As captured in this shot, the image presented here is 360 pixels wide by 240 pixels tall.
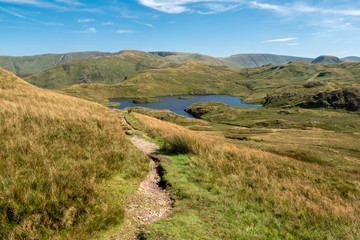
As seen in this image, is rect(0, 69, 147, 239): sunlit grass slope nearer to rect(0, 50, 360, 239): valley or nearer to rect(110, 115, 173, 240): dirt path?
rect(0, 50, 360, 239): valley

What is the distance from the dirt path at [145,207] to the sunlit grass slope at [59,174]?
425 millimetres

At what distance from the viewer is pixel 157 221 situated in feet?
22.6

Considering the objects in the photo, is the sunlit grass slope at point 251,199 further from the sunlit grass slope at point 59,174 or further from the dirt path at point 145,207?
the sunlit grass slope at point 59,174

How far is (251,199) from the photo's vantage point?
9.65m

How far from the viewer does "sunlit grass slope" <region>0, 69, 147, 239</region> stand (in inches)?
223

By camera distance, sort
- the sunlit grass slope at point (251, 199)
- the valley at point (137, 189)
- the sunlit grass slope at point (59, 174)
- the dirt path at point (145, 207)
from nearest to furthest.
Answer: the sunlit grass slope at point (59, 174) < the valley at point (137, 189) < the dirt path at point (145, 207) < the sunlit grass slope at point (251, 199)

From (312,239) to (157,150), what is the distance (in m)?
11.7

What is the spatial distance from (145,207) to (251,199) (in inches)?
203

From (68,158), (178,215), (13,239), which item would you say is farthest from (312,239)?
(68,158)

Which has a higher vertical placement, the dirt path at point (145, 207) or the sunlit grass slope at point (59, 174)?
the sunlit grass slope at point (59, 174)

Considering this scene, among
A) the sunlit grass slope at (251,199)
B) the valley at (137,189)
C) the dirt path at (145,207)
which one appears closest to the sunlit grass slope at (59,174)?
the valley at (137,189)

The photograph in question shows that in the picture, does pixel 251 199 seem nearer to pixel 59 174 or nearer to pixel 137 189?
pixel 137 189

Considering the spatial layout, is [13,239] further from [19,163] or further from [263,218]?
[263,218]

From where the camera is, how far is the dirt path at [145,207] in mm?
6320
